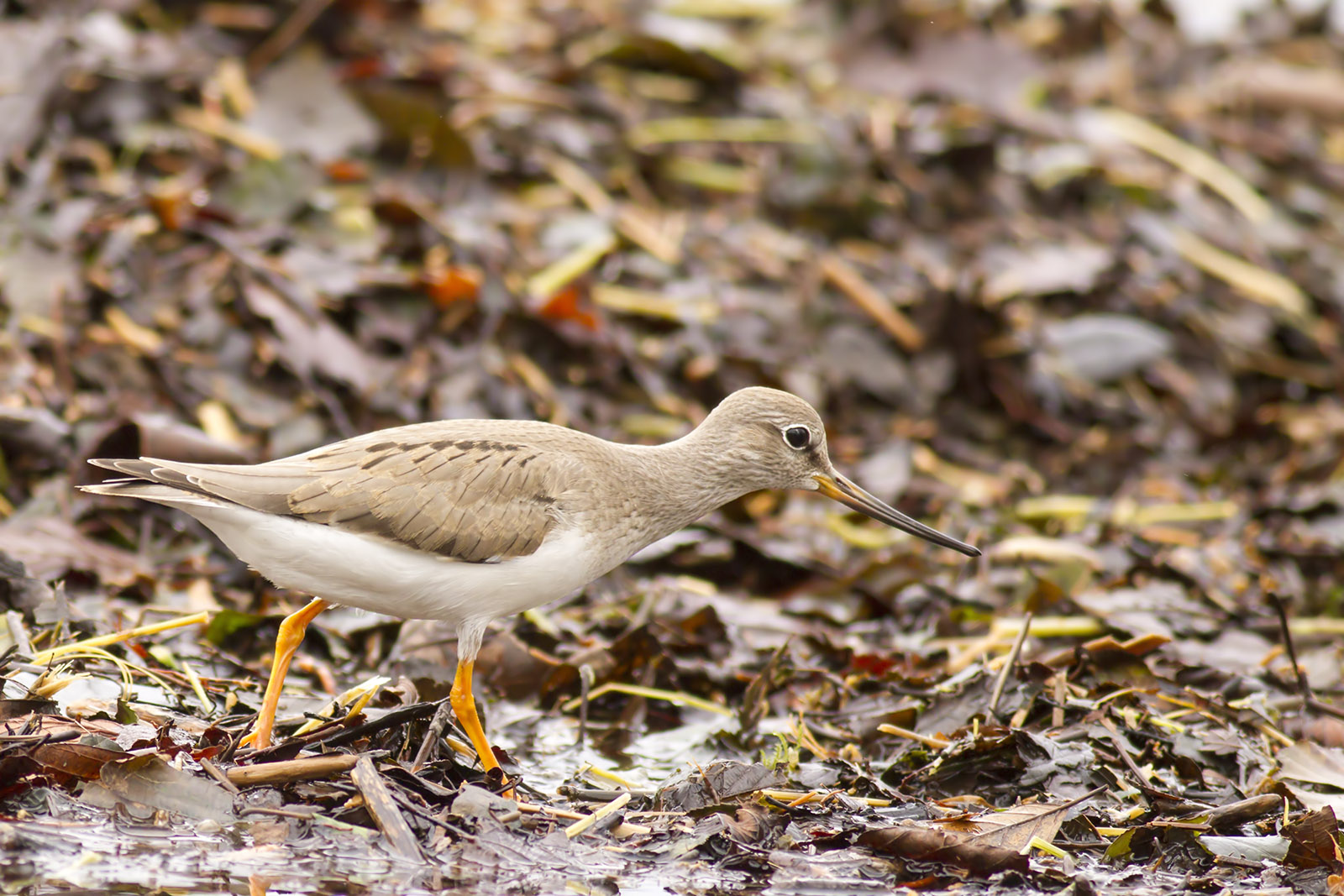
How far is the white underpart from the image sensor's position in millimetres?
5270

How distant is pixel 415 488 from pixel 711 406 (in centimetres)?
353

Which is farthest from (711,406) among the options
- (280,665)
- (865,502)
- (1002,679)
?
(280,665)

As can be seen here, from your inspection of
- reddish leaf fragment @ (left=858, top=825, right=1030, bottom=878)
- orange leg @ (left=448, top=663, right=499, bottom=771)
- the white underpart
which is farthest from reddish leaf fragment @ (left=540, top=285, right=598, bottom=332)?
reddish leaf fragment @ (left=858, top=825, right=1030, bottom=878)

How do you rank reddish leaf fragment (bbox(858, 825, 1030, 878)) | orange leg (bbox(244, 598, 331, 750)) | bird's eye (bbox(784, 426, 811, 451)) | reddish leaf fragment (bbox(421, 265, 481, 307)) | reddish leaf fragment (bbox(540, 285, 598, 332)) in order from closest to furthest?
reddish leaf fragment (bbox(858, 825, 1030, 878)) → orange leg (bbox(244, 598, 331, 750)) → bird's eye (bbox(784, 426, 811, 451)) → reddish leaf fragment (bbox(421, 265, 481, 307)) → reddish leaf fragment (bbox(540, 285, 598, 332))

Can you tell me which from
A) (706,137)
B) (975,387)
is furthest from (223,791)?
(706,137)

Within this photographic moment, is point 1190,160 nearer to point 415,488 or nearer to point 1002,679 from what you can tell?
point 1002,679

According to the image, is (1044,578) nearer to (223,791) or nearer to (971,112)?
(223,791)

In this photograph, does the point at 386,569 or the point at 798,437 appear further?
the point at 798,437

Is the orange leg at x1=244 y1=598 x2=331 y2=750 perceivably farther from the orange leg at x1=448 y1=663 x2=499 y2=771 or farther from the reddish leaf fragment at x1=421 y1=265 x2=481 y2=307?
the reddish leaf fragment at x1=421 y1=265 x2=481 y2=307

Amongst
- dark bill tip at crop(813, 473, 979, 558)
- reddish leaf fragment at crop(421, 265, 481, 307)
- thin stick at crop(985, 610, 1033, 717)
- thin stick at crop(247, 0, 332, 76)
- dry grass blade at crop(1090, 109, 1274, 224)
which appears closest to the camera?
thin stick at crop(985, 610, 1033, 717)

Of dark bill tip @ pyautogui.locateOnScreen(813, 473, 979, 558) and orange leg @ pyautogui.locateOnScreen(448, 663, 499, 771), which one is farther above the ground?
dark bill tip @ pyautogui.locateOnScreen(813, 473, 979, 558)

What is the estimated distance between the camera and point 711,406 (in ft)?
28.7

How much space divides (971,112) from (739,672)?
5783mm

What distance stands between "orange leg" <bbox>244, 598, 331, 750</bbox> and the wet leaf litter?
0.35 feet
